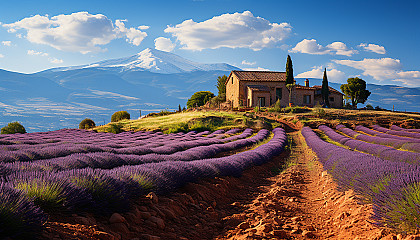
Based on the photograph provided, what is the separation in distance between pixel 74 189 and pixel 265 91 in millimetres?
42239

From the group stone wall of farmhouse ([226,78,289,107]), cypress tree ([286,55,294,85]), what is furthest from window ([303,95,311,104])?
cypress tree ([286,55,294,85])

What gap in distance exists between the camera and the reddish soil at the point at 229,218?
309 centimetres

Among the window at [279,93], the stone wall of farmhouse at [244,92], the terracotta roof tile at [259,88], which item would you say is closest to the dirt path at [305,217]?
the terracotta roof tile at [259,88]

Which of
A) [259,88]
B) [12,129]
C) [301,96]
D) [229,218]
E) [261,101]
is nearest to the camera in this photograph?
[229,218]

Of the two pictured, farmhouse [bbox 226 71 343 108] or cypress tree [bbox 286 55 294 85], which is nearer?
farmhouse [bbox 226 71 343 108]

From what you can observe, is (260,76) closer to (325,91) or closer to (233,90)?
(233,90)

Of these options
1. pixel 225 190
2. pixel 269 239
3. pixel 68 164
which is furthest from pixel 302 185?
pixel 68 164

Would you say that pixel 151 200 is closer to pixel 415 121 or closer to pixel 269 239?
pixel 269 239

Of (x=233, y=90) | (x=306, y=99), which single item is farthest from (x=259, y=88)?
(x=306, y=99)

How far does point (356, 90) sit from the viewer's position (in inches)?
2180

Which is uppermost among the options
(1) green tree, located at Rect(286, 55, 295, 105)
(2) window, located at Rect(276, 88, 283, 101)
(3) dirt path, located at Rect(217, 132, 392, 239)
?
(1) green tree, located at Rect(286, 55, 295, 105)

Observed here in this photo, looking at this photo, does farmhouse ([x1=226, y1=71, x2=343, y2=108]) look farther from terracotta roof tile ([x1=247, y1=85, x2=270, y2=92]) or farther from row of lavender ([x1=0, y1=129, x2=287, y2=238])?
row of lavender ([x1=0, y1=129, x2=287, y2=238])

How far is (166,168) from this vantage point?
207 inches

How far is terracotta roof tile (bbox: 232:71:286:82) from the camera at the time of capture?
4697 centimetres
